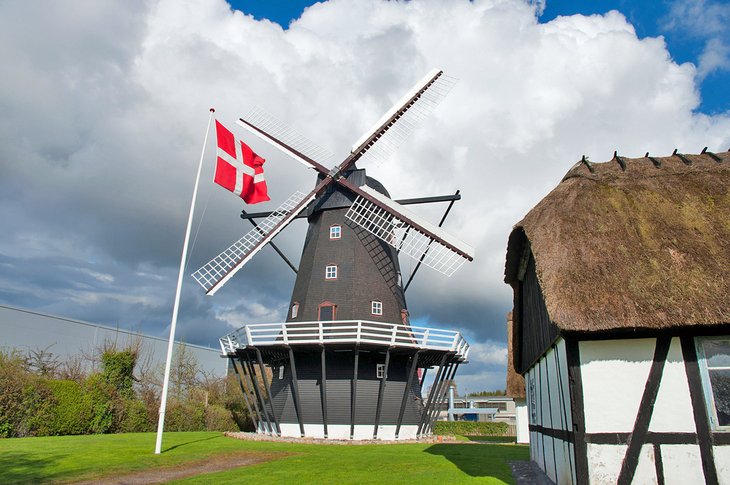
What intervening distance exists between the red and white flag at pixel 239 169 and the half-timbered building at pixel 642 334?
9906 mm

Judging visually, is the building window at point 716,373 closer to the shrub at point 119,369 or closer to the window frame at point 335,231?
the window frame at point 335,231

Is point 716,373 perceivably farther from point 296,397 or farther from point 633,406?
point 296,397

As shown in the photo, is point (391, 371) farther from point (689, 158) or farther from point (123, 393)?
point (689, 158)

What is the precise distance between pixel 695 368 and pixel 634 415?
3.29 ft

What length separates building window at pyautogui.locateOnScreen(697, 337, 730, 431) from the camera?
638 cm

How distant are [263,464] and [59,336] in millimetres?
20749

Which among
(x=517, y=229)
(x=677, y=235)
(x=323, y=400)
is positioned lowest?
(x=323, y=400)

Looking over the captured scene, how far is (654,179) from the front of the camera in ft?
28.0

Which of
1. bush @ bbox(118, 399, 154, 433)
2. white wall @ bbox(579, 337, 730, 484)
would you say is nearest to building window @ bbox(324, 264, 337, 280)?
bush @ bbox(118, 399, 154, 433)

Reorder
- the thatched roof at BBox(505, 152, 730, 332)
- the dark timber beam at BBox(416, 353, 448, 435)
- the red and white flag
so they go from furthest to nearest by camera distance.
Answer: the dark timber beam at BBox(416, 353, 448, 435) → the red and white flag → the thatched roof at BBox(505, 152, 730, 332)

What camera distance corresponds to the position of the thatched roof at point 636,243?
652 cm

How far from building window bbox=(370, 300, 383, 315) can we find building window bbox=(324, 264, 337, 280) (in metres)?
1.89

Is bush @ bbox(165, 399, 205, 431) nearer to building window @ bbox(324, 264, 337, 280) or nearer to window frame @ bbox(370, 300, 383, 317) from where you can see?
building window @ bbox(324, 264, 337, 280)

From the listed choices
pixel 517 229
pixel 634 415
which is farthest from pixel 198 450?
pixel 634 415
